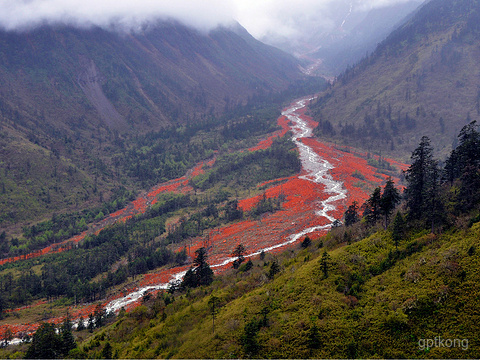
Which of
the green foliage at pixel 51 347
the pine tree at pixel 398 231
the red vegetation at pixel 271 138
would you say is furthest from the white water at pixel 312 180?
the pine tree at pixel 398 231

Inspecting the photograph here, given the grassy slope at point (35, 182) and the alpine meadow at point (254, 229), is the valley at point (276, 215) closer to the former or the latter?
the alpine meadow at point (254, 229)

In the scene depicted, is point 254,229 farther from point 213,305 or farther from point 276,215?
point 213,305

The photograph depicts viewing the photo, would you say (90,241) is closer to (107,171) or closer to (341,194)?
(107,171)

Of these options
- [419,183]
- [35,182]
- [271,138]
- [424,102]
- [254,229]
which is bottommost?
[254,229]

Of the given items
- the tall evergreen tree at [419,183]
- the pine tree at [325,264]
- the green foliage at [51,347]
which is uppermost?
the tall evergreen tree at [419,183]

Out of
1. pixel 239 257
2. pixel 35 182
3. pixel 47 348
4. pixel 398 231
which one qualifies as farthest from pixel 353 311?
pixel 35 182

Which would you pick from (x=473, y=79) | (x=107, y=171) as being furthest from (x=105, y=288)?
(x=473, y=79)

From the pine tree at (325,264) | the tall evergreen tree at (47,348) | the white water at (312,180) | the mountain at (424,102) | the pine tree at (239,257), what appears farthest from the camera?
the mountain at (424,102)

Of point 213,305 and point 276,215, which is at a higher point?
point 213,305
